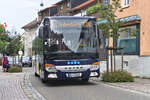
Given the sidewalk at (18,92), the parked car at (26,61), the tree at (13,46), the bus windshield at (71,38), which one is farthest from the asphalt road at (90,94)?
the parked car at (26,61)

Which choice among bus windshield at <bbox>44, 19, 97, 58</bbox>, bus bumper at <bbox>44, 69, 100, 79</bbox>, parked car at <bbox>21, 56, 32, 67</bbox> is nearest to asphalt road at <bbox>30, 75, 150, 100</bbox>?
bus bumper at <bbox>44, 69, 100, 79</bbox>

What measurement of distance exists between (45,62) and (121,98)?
4.87 meters

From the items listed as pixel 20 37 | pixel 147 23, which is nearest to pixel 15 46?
pixel 20 37

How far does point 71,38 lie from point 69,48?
1.60ft

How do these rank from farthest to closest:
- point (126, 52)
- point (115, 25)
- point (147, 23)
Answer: point (126, 52), point (147, 23), point (115, 25)

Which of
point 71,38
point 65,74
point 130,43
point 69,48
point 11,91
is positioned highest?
point 71,38

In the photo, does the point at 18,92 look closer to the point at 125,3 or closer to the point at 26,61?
the point at 125,3

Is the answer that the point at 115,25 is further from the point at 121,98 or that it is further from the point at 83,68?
the point at 121,98

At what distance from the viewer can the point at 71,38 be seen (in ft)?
46.2

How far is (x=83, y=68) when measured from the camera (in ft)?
46.2

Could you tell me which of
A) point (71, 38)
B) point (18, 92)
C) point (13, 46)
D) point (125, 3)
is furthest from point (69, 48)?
point (13, 46)

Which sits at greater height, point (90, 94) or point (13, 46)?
point (13, 46)

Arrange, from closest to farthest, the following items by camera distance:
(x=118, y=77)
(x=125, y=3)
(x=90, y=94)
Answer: (x=90, y=94)
(x=118, y=77)
(x=125, y=3)

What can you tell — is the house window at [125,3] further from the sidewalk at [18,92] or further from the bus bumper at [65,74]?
the sidewalk at [18,92]
